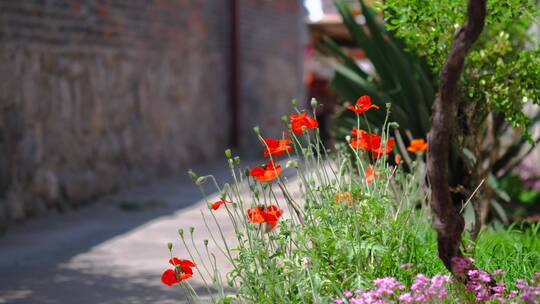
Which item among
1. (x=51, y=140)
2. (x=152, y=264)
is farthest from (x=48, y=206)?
(x=152, y=264)

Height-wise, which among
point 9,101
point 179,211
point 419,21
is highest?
point 419,21

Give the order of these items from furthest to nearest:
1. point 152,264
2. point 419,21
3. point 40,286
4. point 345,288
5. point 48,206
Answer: point 48,206 → point 152,264 → point 40,286 → point 419,21 → point 345,288

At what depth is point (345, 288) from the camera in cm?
345

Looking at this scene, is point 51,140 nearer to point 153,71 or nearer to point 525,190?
point 153,71

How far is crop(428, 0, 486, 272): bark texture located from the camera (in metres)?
2.97

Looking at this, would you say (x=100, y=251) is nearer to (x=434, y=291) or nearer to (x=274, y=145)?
(x=274, y=145)

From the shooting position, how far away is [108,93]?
8336 millimetres

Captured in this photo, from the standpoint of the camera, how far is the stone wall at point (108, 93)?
6.97 metres

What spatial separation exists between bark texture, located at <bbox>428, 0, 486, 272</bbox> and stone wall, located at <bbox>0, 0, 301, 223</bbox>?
4167 mm

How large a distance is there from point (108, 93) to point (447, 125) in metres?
5.67

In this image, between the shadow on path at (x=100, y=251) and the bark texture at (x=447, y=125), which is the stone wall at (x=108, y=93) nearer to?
the shadow on path at (x=100, y=251)

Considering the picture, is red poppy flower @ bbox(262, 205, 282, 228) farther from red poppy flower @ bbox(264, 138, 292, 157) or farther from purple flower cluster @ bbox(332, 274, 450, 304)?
purple flower cluster @ bbox(332, 274, 450, 304)

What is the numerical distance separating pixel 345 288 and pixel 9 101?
4.02 meters

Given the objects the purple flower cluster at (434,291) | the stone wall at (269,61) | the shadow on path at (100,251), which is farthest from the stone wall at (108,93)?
the purple flower cluster at (434,291)
